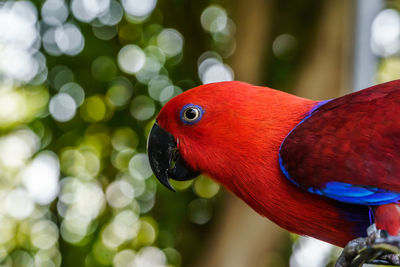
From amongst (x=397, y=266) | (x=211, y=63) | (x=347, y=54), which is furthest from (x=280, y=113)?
(x=211, y=63)

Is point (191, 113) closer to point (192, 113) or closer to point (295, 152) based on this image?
point (192, 113)

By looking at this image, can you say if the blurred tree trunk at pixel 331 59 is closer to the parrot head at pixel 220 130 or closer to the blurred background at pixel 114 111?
the blurred background at pixel 114 111

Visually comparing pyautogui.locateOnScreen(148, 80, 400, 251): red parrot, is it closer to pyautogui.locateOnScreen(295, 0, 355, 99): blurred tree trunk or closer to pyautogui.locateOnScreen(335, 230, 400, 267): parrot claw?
pyautogui.locateOnScreen(335, 230, 400, 267): parrot claw

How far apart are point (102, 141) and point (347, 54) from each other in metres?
1.48

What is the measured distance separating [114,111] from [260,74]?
3.01 ft

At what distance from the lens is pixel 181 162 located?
3.64 ft

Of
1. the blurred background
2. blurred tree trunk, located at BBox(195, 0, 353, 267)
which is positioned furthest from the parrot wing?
the blurred background

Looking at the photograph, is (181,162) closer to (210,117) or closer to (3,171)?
(210,117)

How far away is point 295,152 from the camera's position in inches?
36.0

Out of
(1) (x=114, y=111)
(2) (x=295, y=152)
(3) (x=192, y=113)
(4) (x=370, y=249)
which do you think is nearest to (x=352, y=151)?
(2) (x=295, y=152)

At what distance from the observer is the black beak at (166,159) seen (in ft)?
3.63

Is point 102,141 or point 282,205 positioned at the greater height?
point 282,205

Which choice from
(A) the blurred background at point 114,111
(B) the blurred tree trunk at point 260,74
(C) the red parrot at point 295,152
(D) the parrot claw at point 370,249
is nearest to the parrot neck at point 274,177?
(C) the red parrot at point 295,152

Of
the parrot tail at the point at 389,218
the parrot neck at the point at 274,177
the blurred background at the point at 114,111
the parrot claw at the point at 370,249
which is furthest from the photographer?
the blurred background at the point at 114,111
